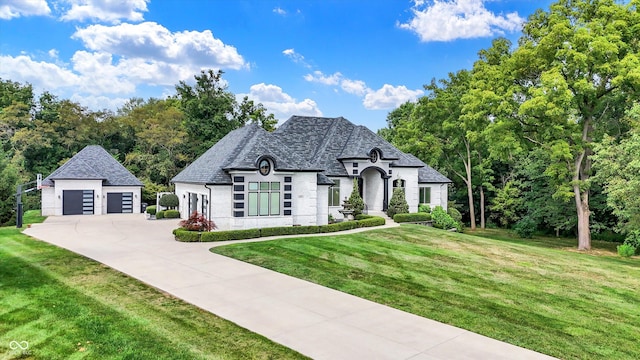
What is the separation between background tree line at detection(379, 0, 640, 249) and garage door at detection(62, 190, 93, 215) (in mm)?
30262

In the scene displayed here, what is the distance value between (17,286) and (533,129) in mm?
29855

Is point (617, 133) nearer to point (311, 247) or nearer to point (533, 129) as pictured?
point (533, 129)

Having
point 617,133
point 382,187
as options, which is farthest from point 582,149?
point 382,187

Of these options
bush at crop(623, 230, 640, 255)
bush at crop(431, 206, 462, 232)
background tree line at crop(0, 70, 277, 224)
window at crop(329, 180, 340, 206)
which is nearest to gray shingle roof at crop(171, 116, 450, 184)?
window at crop(329, 180, 340, 206)

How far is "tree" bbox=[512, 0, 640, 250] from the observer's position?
2344 centimetres

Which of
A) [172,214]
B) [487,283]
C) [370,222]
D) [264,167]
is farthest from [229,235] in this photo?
[172,214]

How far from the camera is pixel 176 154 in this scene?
146 ft

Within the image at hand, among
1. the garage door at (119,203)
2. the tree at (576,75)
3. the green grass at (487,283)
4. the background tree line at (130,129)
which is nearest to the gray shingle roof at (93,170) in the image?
the garage door at (119,203)

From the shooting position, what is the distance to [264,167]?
22.4 m

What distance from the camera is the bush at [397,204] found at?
96.4 ft

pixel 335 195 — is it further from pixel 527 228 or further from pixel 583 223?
pixel 527 228

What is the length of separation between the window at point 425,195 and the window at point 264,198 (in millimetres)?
15564

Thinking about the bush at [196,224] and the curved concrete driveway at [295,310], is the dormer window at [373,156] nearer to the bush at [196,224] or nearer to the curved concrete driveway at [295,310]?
the bush at [196,224]

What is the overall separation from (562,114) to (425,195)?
1223cm
